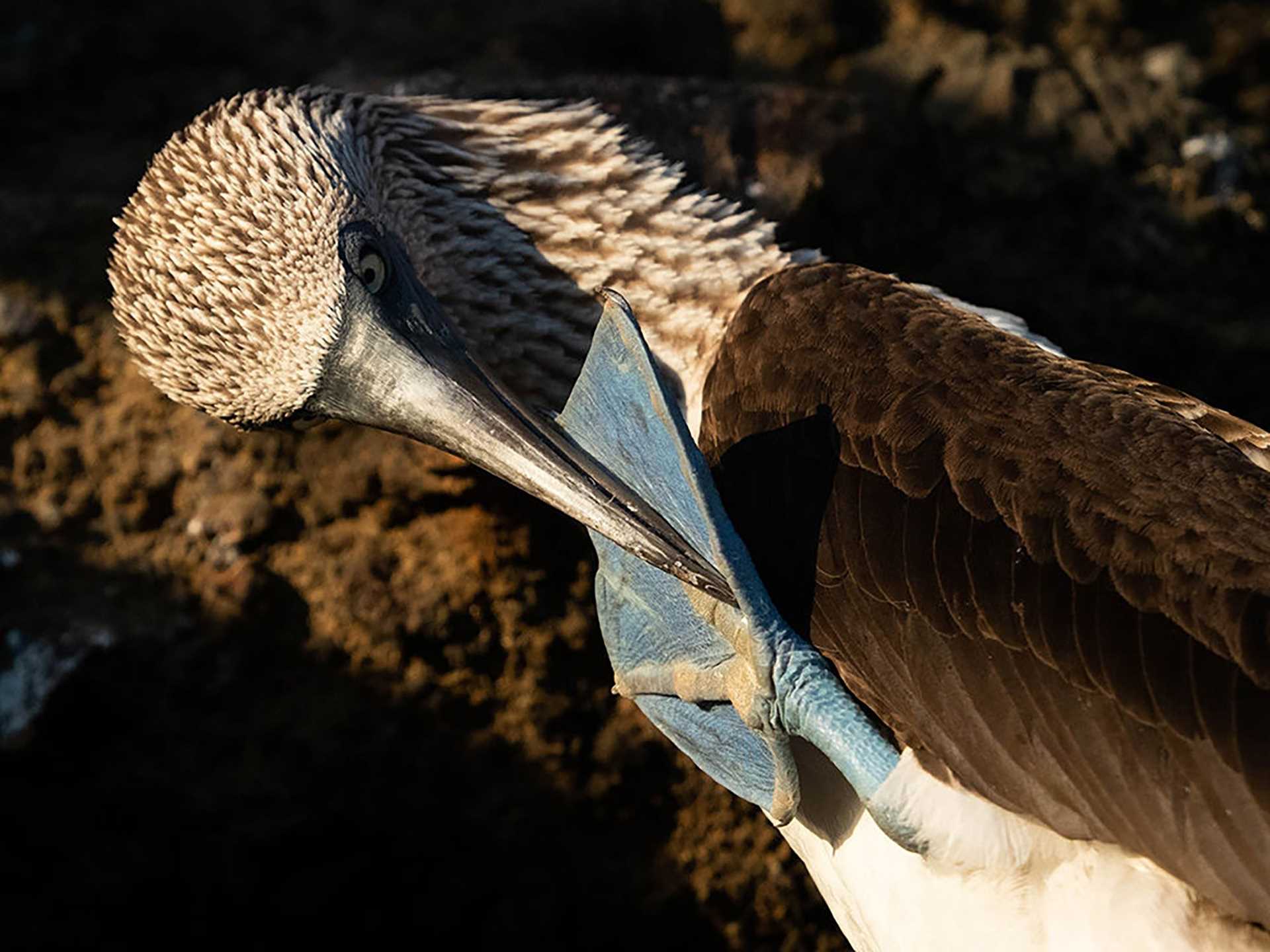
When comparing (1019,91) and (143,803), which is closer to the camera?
(143,803)

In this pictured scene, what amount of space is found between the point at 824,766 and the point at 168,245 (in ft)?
4.78

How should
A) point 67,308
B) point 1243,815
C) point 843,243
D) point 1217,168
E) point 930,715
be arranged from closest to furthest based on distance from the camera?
point 1243,815
point 930,715
point 67,308
point 843,243
point 1217,168

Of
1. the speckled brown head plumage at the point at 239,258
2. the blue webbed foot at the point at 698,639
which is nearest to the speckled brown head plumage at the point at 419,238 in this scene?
the speckled brown head plumage at the point at 239,258

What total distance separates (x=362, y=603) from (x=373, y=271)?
3.42 feet

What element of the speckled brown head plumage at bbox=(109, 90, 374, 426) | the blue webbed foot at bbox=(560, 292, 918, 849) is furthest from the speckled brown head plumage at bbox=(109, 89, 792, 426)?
the blue webbed foot at bbox=(560, 292, 918, 849)

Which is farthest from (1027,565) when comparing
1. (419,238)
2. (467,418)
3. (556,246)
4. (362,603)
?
(362,603)

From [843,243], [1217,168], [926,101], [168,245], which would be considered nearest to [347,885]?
[168,245]

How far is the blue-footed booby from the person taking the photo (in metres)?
1.97

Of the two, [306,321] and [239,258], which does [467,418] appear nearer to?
[306,321]

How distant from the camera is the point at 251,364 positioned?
2533 mm

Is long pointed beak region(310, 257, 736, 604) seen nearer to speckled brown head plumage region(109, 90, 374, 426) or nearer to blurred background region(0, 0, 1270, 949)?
speckled brown head plumage region(109, 90, 374, 426)

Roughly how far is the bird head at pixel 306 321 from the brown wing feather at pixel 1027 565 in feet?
0.85

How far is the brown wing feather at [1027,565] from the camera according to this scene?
1895 mm

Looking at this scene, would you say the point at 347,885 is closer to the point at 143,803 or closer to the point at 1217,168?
the point at 143,803
